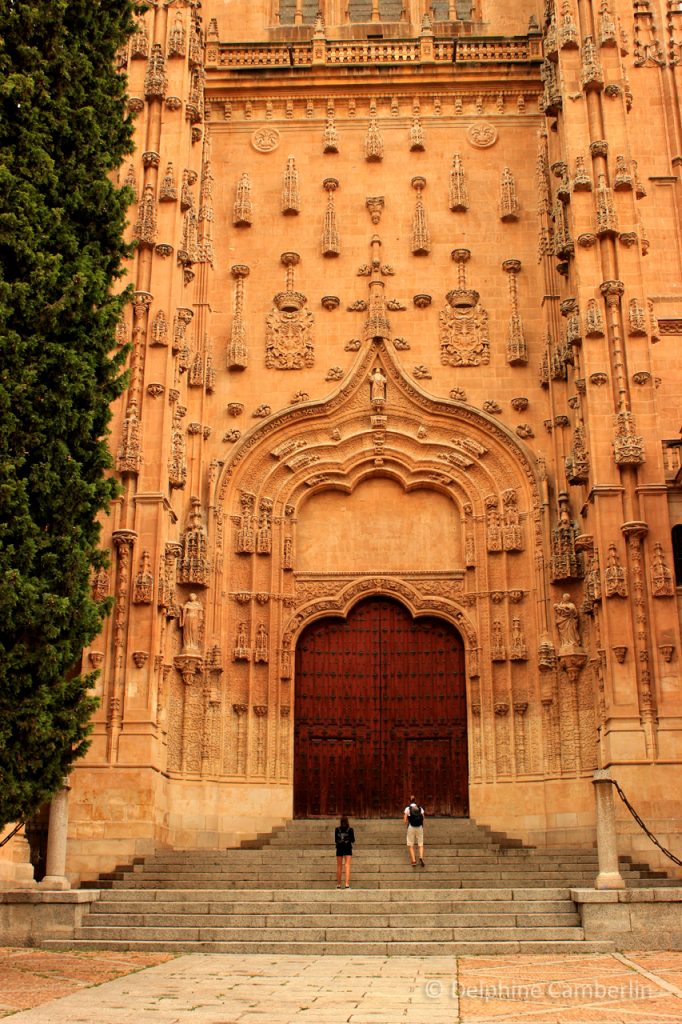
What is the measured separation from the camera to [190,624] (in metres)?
20.1

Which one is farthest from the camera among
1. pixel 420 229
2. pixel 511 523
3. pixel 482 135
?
pixel 482 135

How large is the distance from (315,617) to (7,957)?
10.4 m

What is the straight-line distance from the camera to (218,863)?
17.1m

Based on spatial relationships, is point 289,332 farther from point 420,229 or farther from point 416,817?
point 416,817

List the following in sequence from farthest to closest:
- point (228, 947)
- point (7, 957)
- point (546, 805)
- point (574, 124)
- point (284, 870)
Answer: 1. point (574, 124)
2. point (546, 805)
3. point (284, 870)
4. point (228, 947)
5. point (7, 957)

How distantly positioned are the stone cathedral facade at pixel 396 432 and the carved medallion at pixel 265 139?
60mm

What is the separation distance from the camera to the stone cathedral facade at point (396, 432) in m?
18.5

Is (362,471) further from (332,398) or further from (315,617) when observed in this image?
(315,617)

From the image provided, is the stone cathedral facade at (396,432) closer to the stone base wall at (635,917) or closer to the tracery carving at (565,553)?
the tracery carving at (565,553)

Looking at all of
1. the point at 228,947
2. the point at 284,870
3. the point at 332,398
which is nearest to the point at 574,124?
the point at 332,398

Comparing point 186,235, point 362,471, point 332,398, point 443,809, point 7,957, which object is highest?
point 186,235

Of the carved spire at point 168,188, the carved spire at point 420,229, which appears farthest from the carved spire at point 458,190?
the carved spire at point 168,188

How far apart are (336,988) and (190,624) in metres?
10.8

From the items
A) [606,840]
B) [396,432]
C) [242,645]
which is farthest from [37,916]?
[396,432]
